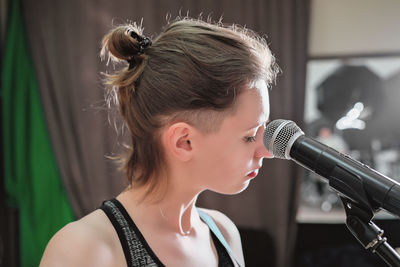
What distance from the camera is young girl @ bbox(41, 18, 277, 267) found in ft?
3.08

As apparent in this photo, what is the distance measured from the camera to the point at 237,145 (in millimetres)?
949

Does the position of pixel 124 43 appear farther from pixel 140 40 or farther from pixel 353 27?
pixel 353 27

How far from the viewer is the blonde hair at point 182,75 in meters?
0.94

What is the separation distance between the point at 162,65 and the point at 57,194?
231 cm

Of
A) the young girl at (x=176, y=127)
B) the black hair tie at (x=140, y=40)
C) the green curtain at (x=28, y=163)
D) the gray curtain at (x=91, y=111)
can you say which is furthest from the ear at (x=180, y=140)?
the green curtain at (x=28, y=163)

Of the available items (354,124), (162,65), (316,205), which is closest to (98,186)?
(316,205)

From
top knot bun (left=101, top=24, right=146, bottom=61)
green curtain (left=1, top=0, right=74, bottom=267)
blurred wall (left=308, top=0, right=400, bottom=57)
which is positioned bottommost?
green curtain (left=1, top=0, right=74, bottom=267)

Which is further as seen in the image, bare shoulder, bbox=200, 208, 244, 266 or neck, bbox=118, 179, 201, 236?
bare shoulder, bbox=200, 208, 244, 266

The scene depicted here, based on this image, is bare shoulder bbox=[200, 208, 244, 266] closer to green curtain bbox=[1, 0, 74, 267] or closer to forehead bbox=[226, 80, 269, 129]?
forehead bbox=[226, 80, 269, 129]

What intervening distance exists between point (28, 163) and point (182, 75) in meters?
2.41

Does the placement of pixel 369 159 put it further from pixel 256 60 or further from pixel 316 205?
pixel 256 60

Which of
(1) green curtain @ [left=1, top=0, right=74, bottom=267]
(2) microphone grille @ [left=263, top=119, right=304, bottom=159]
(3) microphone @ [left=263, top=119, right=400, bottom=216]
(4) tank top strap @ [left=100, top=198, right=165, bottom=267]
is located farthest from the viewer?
(1) green curtain @ [left=1, top=0, right=74, bottom=267]

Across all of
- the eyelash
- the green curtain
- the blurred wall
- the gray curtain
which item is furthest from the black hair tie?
the green curtain

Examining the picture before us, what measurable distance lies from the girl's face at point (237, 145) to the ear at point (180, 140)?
27 millimetres
